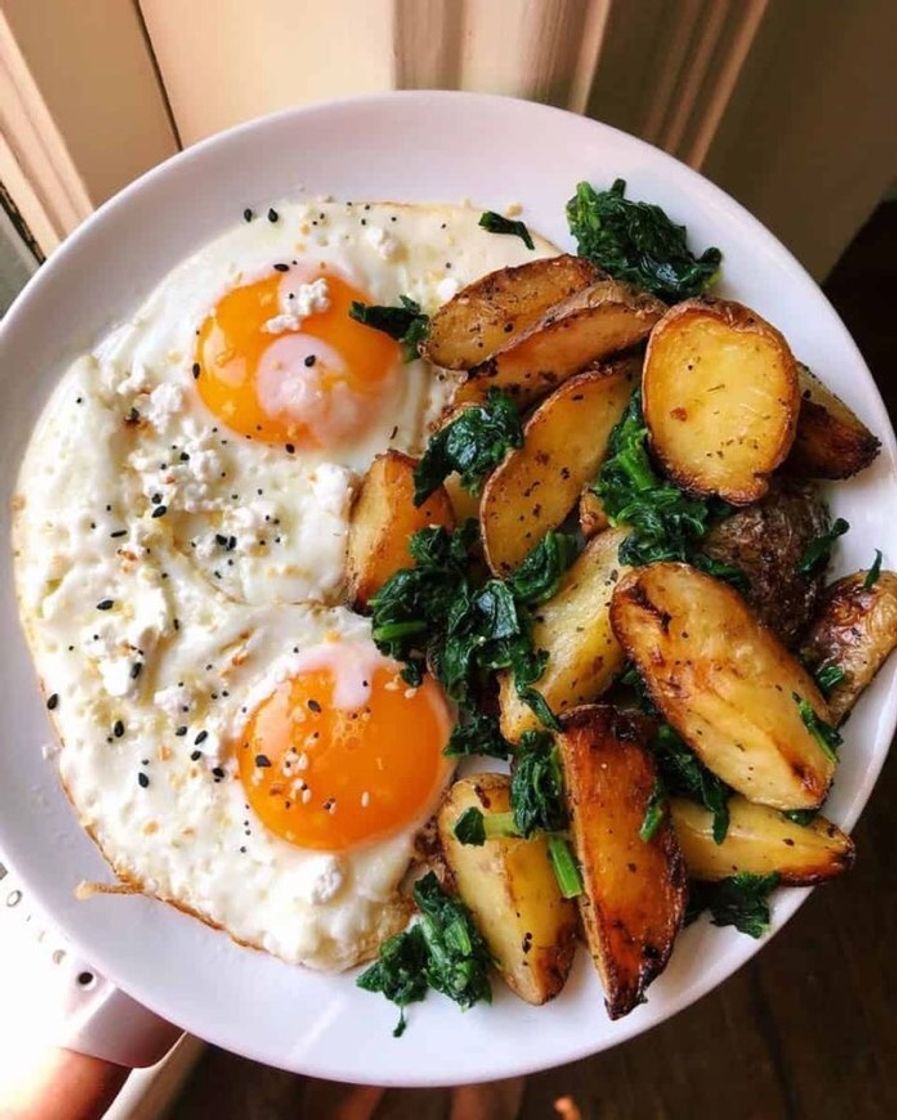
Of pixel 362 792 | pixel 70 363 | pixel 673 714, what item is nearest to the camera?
pixel 673 714

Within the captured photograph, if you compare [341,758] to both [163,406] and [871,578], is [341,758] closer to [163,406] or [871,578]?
[163,406]

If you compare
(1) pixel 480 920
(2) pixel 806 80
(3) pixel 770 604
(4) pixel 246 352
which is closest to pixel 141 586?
(4) pixel 246 352

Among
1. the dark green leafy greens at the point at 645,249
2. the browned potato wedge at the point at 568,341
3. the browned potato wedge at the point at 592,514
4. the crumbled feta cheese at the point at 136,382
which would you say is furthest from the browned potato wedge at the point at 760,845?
the crumbled feta cheese at the point at 136,382

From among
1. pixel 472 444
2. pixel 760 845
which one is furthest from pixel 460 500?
pixel 760 845

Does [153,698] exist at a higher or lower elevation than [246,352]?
lower

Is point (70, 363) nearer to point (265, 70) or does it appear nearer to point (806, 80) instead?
point (265, 70)

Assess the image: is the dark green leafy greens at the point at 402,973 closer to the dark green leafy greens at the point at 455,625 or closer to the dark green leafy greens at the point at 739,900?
the dark green leafy greens at the point at 455,625
